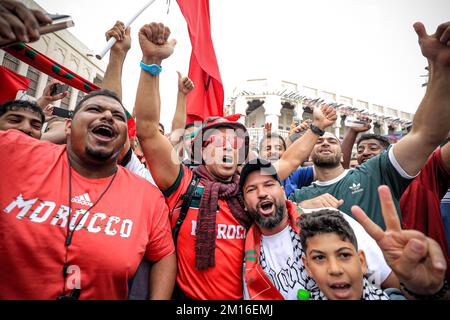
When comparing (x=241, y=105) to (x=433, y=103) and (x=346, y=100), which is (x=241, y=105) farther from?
(x=433, y=103)

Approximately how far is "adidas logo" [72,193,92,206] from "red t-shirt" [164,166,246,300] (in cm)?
61

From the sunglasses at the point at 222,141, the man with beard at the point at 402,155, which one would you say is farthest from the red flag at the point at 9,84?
Result: the man with beard at the point at 402,155

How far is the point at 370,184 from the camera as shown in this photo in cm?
240

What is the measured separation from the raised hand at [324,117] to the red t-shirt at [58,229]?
2296 millimetres

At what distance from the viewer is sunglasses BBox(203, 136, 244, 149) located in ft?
7.83

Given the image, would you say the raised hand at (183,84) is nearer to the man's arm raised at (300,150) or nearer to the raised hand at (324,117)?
the man's arm raised at (300,150)

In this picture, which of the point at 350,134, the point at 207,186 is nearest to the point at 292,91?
the point at 350,134

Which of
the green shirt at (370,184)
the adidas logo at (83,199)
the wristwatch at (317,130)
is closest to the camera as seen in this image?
the adidas logo at (83,199)

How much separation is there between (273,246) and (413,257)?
95cm

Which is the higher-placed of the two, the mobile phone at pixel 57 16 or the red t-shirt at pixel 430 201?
the mobile phone at pixel 57 16

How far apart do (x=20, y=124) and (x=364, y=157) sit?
462cm

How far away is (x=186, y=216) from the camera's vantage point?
1903 millimetres

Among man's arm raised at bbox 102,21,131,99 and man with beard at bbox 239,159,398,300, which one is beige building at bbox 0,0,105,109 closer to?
man's arm raised at bbox 102,21,131,99

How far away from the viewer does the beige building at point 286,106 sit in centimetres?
2644
